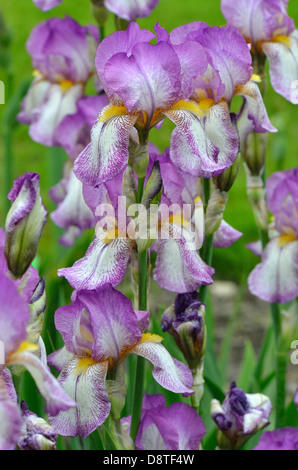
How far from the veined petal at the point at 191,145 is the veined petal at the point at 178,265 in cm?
10

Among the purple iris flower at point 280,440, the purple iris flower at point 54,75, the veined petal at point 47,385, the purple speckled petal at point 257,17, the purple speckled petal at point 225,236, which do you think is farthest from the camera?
the purple iris flower at point 54,75

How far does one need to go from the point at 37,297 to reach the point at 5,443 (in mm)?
263

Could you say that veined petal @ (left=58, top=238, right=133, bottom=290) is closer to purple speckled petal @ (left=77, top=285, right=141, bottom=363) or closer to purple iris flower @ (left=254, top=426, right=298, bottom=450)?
purple speckled petal @ (left=77, top=285, right=141, bottom=363)

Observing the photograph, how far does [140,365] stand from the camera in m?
0.99

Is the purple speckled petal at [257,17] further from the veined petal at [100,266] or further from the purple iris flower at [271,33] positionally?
the veined petal at [100,266]

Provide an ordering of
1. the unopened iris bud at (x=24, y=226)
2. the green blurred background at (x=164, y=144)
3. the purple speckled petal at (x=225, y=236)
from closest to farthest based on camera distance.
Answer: the unopened iris bud at (x=24, y=226), the purple speckled petal at (x=225, y=236), the green blurred background at (x=164, y=144)

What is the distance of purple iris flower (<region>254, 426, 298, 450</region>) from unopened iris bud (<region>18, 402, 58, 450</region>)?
0.29m

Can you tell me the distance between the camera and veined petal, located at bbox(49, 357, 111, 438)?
0.88m

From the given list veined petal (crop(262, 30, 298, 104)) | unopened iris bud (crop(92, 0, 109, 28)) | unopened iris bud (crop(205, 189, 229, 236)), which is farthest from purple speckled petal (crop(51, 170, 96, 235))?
unopened iris bud (crop(205, 189, 229, 236))

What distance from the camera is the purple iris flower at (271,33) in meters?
1.35

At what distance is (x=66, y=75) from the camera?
6.92 feet

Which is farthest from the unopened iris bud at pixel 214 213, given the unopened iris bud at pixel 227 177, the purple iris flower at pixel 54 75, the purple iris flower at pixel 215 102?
the purple iris flower at pixel 54 75
